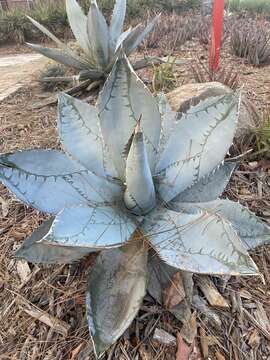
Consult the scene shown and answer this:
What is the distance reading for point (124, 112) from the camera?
1.06 metres

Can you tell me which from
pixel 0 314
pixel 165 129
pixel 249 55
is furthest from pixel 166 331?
pixel 249 55

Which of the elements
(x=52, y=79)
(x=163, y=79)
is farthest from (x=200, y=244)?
(x=52, y=79)

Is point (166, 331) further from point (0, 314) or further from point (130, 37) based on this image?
point (130, 37)

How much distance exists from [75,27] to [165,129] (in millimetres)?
1615

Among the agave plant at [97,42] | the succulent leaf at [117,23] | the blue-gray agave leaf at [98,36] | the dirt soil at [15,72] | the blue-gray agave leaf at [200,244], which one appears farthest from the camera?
the dirt soil at [15,72]

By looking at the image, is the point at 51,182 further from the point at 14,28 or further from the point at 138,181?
the point at 14,28

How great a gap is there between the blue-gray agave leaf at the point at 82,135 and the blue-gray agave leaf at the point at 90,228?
168 mm

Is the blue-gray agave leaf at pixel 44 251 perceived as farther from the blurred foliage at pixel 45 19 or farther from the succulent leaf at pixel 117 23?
the blurred foliage at pixel 45 19

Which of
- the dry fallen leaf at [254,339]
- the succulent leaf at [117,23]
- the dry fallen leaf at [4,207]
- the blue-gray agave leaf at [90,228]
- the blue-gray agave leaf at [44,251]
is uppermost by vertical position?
the succulent leaf at [117,23]

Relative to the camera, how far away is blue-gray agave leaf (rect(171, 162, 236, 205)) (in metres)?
1.14

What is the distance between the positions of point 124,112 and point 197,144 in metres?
0.23

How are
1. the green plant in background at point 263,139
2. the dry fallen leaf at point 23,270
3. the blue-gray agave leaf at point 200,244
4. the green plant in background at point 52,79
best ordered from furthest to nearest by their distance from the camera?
the green plant in background at point 52,79
the green plant in background at point 263,139
the dry fallen leaf at point 23,270
the blue-gray agave leaf at point 200,244

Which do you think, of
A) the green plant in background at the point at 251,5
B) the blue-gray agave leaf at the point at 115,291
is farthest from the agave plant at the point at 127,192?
the green plant in background at the point at 251,5

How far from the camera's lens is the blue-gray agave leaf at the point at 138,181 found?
887mm
